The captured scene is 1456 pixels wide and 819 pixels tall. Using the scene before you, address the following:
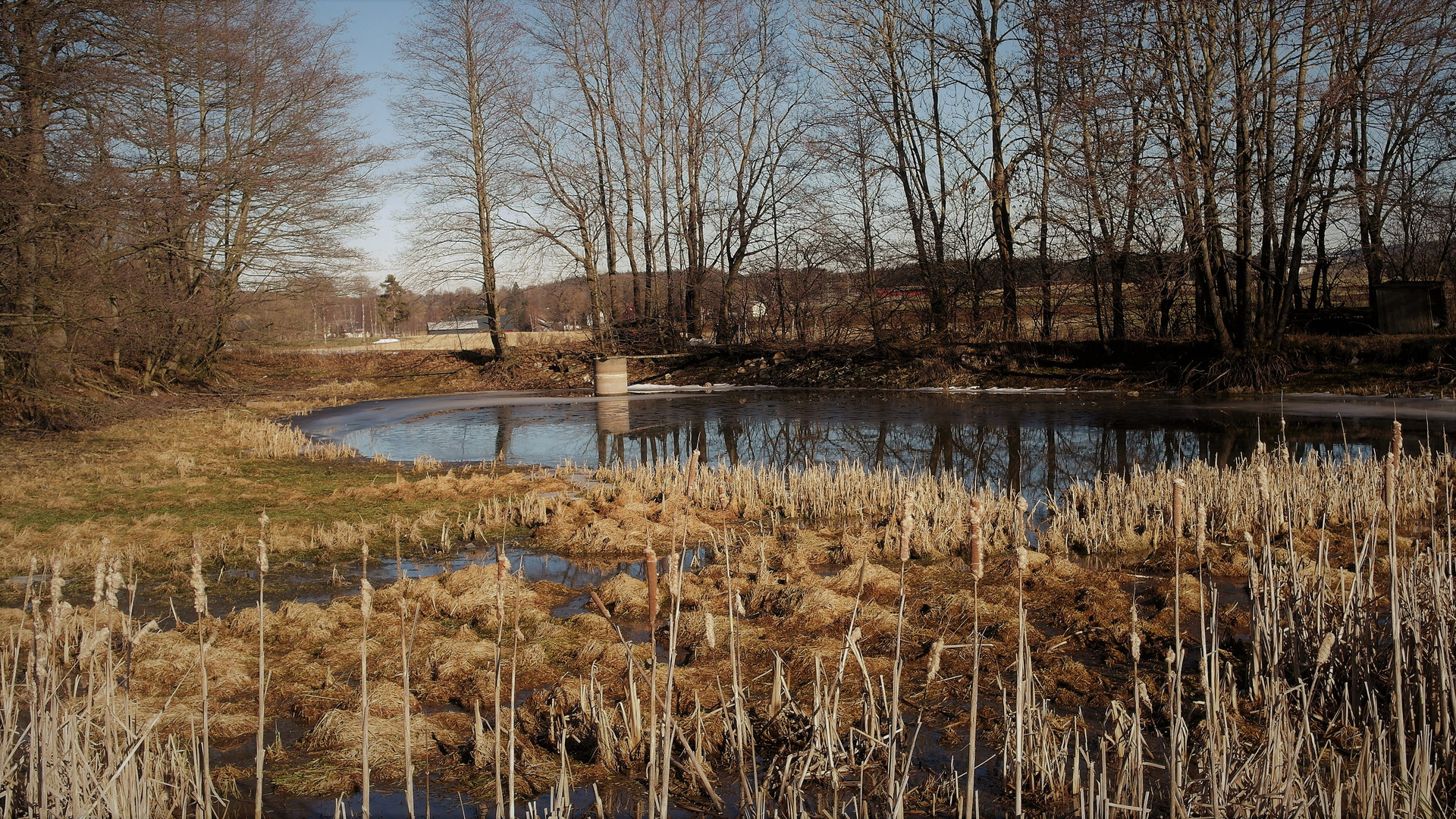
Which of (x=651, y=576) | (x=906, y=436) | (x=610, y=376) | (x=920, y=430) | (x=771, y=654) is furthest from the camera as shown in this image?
(x=610, y=376)

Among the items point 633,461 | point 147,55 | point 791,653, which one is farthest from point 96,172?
point 791,653

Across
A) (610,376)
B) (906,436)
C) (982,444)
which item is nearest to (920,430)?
(906,436)

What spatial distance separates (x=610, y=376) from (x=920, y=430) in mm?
12279

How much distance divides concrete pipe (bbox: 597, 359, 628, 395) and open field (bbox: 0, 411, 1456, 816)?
16.7 m

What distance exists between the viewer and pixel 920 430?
1734 centimetres

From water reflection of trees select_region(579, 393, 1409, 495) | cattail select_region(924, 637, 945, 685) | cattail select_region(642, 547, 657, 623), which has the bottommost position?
cattail select_region(924, 637, 945, 685)

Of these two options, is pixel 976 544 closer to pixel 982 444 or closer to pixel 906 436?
pixel 982 444

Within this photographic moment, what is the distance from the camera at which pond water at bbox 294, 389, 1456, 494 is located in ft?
44.6

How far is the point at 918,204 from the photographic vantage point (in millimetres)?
30719

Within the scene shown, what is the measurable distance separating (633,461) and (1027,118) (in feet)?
61.2

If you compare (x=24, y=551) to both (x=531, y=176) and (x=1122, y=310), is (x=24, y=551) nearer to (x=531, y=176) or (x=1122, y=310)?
(x=1122, y=310)

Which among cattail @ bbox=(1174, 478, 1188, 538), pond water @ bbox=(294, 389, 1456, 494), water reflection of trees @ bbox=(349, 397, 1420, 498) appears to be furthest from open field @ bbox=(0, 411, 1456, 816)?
pond water @ bbox=(294, 389, 1456, 494)

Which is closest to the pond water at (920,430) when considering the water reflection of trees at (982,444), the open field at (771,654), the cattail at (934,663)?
the water reflection of trees at (982,444)

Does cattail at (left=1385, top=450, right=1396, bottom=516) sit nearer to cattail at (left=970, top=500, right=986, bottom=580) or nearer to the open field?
the open field
